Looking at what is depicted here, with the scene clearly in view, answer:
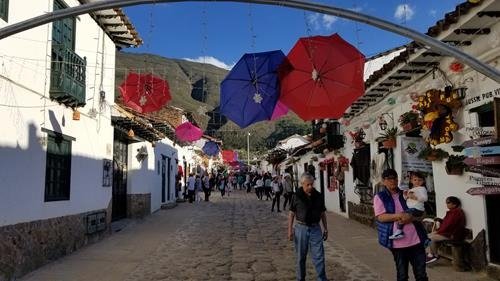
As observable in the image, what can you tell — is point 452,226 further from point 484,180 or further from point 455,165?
point 484,180

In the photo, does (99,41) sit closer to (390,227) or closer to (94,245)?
(94,245)

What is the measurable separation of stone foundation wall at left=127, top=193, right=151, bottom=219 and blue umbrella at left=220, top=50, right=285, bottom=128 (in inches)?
355

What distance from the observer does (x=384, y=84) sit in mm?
11430

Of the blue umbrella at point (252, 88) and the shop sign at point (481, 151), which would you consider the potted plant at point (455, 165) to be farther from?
the blue umbrella at point (252, 88)

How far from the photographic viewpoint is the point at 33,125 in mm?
8984

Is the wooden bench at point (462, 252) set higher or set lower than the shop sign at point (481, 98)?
lower

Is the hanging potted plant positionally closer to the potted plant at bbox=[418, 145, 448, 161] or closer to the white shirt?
the potted plant at bbox=[418, 145, 448, 161]

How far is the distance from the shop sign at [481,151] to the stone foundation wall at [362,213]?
21.8 ft

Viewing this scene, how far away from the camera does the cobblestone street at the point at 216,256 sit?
27.1 feet

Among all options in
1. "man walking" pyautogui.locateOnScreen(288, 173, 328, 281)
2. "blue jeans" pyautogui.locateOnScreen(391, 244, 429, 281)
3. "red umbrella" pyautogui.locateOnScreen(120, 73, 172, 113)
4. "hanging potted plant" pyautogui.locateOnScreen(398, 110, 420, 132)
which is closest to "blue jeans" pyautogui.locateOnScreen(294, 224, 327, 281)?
"man walking" pyautogui.locateOnScreen(288, 173, 328, 281)

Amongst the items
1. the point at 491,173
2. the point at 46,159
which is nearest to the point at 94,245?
the point at 46,159

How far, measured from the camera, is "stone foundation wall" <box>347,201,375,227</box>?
14117mm

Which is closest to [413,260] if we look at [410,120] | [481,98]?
[481,98]

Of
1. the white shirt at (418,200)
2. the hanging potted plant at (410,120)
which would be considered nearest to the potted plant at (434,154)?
the hanging potted plant at (410,120)
